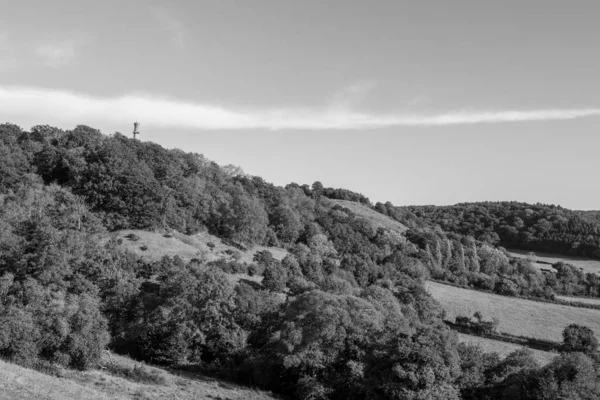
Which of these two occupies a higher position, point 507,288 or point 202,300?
point 202,300

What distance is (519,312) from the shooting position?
85.6 metres

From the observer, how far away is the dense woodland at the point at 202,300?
39.9 m

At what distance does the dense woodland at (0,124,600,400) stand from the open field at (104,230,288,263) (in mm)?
2758

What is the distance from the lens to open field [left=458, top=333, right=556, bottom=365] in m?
63.7

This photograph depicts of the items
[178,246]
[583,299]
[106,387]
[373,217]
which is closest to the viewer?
[106,387]

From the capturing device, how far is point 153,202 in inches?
3396

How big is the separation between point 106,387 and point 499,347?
5220 centimetres

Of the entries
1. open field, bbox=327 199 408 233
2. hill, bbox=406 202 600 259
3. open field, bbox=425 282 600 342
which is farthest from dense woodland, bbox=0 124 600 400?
hill, bbox=406 202 600 259

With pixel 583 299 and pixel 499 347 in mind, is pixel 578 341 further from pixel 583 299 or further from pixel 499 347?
pixel 583 299

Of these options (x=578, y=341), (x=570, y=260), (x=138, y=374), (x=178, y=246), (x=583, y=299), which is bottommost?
(x=138, y=374)

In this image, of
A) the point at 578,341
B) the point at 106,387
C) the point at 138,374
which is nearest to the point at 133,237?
the point at 138,374

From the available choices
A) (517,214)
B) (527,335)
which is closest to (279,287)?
(527,335)

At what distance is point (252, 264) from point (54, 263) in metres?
33.1

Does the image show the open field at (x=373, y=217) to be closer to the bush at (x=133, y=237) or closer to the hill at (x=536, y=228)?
the hill at (x=536, y=228)
